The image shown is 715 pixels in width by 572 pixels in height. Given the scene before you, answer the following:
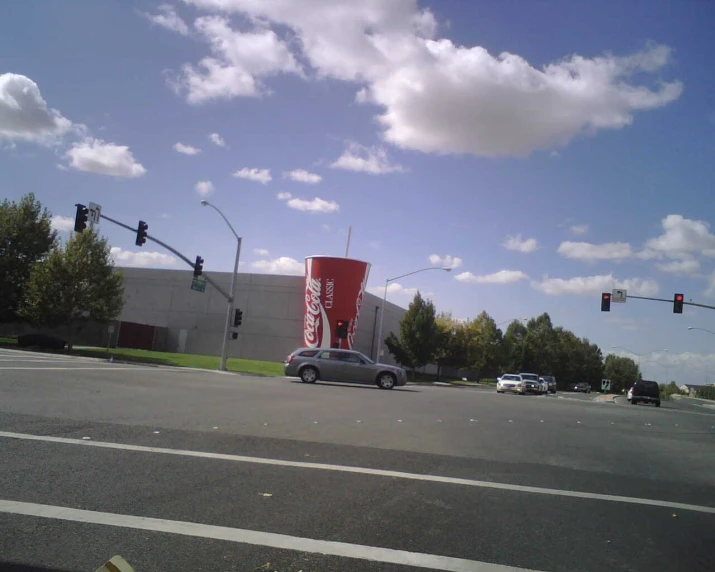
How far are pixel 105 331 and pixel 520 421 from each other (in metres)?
49.3

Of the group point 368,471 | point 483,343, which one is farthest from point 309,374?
point 483,343

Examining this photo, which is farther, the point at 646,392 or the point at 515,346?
the point at 515,346

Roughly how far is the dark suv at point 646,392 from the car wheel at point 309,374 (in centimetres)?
2384

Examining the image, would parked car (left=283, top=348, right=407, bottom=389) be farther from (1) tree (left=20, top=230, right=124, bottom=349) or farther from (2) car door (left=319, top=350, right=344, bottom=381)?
(1) tree (left=20, top=230, right=124, bottom=349)

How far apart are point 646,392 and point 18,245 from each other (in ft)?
149

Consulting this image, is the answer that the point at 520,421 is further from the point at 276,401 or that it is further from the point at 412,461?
the point at 412,461

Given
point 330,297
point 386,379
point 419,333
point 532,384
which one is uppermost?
point 330,297

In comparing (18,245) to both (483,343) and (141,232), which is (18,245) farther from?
(483,343)

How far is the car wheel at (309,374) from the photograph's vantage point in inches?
1008

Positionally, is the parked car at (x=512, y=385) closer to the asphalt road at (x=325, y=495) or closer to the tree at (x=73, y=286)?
the tree at (x=73, y=286)

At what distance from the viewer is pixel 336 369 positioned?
25562mm

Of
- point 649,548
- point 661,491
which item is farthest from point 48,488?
point 661,491

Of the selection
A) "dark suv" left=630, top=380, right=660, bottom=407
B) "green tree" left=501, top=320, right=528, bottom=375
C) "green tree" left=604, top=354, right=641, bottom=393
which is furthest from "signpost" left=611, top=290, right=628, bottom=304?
"green tree" left=604, top=354, right=641, bottom=393

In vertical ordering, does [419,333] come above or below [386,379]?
above
